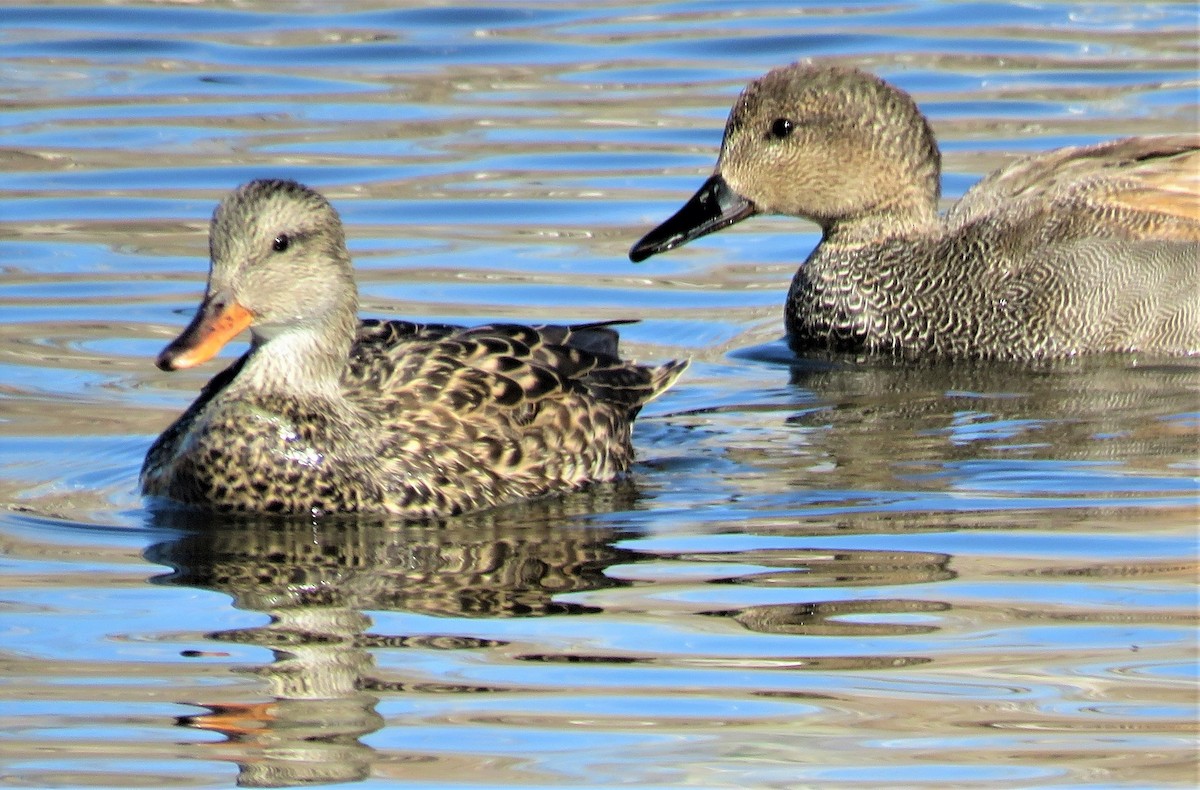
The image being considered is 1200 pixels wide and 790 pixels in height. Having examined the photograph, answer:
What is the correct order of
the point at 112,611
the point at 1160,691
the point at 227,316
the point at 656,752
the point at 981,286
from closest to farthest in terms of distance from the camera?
the point at 656,752, the point at 1160,691, the point at 112,611, the point at 227,316, the point at 981,286

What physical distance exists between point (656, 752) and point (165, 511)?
8.54 feet

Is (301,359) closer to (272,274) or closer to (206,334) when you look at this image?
(272,274)

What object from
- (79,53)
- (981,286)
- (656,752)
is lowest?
(656,752)

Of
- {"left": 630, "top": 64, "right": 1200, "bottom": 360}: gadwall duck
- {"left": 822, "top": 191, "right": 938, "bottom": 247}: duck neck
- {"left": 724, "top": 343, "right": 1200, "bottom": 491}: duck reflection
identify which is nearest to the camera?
{"left": 724, "top": 343, "right": 1200, "bottom": 491}: duck reflection

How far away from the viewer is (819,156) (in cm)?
1092

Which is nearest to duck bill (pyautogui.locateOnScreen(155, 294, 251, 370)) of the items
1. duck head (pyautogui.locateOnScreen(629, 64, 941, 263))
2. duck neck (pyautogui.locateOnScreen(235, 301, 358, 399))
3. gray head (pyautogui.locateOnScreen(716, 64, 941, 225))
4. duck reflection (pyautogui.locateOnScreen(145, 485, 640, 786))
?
duck neck (pyautogui.locateOnScreen(235, 301, 358, 399))

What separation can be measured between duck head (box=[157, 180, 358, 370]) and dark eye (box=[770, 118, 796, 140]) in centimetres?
321

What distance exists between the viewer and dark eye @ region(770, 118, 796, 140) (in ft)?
35.6

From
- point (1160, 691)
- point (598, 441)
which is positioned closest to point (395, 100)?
point (598, 441)

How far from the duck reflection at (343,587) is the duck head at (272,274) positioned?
0.56m

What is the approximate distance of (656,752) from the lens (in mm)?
5766

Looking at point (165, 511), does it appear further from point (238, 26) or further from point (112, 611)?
point (238, 26)

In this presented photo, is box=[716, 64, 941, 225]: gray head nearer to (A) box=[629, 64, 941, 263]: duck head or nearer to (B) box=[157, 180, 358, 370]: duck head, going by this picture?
(A) box=[629, 64, 941, 263]: duck head

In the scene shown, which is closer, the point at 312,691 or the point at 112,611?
the point at 312,691
